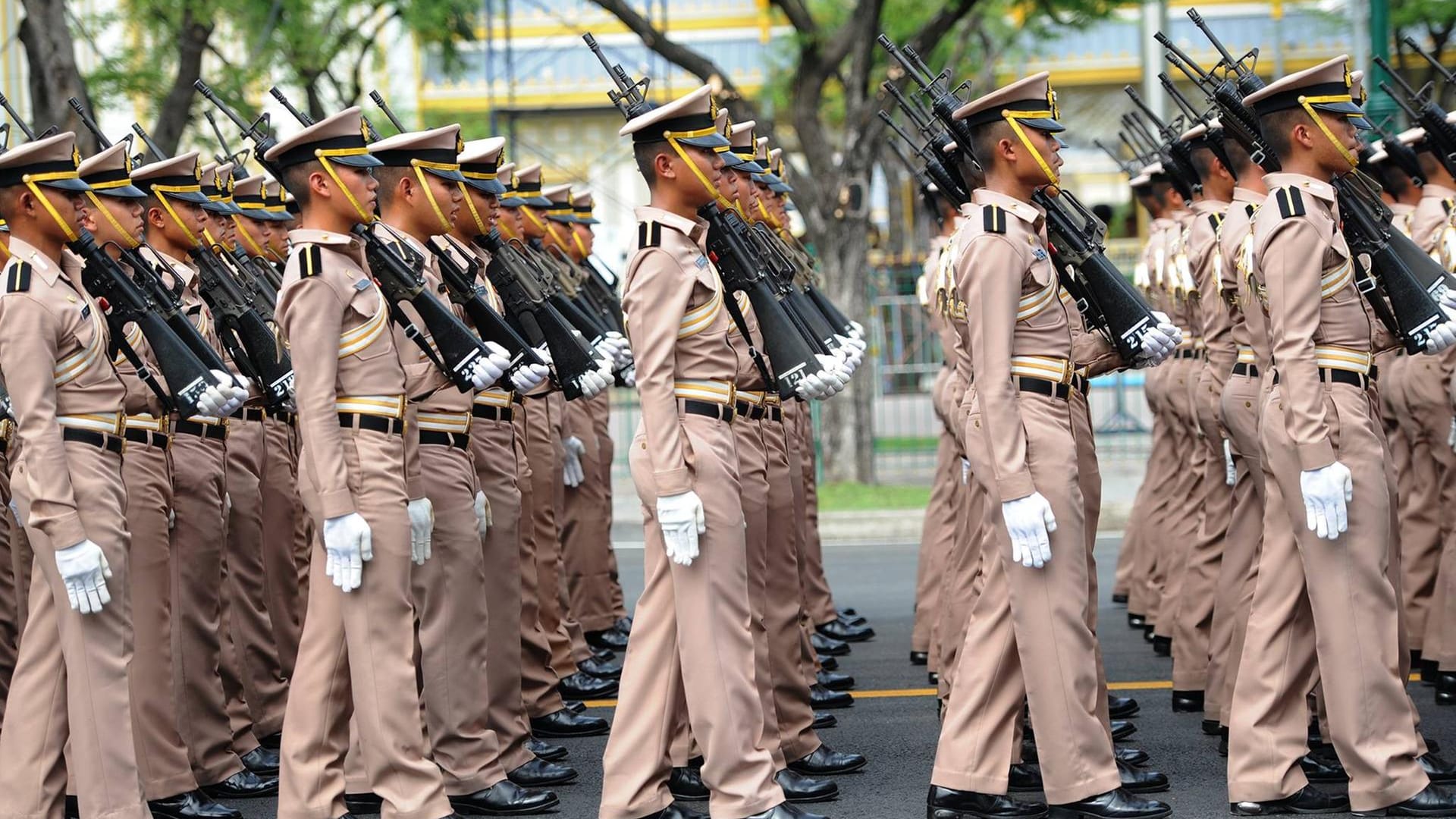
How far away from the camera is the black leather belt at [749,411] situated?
6.44m

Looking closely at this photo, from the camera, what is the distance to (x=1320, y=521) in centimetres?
578

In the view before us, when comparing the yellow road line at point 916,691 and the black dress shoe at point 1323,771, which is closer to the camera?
the black dress shoe at point 1323,771

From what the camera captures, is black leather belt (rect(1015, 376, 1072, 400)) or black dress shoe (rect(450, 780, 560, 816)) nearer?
black leather belt (rect(1015, 376, 1072, 400))

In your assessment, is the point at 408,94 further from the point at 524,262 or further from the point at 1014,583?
the point at 1014,583

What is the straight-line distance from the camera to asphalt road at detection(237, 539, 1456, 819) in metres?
6.43

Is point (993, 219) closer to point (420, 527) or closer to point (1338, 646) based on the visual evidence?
point (1338, 646)

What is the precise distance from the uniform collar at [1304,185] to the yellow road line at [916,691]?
116 inches

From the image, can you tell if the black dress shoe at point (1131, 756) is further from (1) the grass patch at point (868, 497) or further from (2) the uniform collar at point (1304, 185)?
(1) the grass patch at point (868, 497)

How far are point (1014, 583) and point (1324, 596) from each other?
98 centimetres

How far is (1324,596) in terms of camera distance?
588cm

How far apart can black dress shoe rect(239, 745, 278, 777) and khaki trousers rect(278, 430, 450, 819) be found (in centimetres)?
131

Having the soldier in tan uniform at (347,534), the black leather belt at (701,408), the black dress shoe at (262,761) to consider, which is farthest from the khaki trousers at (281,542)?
the black leather belt at (701,408)

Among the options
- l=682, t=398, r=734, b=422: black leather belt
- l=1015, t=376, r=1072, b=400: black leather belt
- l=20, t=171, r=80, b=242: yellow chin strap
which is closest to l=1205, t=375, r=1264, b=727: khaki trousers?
l=1015, t=376, r=1072, b=400: black leather belt

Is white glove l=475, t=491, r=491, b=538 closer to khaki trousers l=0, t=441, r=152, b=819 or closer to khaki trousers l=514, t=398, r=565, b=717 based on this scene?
khaki trousers l=514, t=398, r=565, b=717
